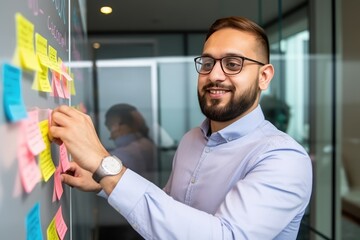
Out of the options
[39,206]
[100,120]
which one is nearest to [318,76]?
[100,120]

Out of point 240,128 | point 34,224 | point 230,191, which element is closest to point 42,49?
point 34,224

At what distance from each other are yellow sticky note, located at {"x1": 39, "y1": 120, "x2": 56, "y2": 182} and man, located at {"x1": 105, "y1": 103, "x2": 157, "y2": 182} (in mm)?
1941

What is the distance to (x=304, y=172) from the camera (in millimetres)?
1048

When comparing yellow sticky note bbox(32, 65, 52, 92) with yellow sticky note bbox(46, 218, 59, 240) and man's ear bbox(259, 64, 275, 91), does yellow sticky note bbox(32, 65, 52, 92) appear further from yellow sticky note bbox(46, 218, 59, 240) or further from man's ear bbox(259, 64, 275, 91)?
man's ear bbox(259, 64, 275, 91)

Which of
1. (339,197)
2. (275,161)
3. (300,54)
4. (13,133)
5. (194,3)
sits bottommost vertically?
(339,197)

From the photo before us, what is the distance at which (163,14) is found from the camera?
277 centimetres

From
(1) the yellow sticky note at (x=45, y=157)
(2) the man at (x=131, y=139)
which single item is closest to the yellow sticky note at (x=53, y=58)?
(1) the yellow sticky note at (x=45, y=157)

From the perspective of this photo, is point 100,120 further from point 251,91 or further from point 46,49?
point 46,49

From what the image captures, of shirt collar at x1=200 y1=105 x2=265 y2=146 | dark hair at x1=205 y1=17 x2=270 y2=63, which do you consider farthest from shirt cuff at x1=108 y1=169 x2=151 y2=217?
dark hair at x1=205 y1=17 x2=270 y2=63

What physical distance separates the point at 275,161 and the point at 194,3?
197 cm

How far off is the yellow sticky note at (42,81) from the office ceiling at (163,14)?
79.1 inches

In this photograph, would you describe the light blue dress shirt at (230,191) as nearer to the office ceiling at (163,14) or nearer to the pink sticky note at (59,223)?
the pink sticky note at (59,223)

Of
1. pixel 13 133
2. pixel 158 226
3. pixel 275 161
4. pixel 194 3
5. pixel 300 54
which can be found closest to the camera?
pixel 13 133

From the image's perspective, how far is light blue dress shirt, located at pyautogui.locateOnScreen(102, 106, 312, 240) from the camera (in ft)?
2.88
